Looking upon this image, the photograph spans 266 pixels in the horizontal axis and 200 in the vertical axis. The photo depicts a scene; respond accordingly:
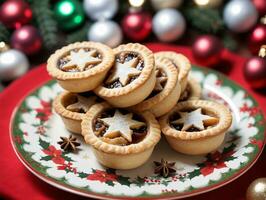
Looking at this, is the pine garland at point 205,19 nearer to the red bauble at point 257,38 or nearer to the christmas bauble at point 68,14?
the red bauble at point 257,38

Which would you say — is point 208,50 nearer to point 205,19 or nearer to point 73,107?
point 205,19

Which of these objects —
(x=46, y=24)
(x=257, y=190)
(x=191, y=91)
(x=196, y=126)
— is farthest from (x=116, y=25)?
(x=257, y=190)

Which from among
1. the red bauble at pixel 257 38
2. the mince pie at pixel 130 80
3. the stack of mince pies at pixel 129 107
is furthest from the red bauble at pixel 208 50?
the mince pie at pixel 130 80

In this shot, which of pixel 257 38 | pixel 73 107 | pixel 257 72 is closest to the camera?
pixel 73 107

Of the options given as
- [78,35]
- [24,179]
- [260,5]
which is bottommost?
[24,179]

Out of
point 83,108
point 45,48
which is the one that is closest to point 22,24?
point 45,48

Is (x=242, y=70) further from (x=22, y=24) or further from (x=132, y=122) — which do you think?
(x=22, y=24)
